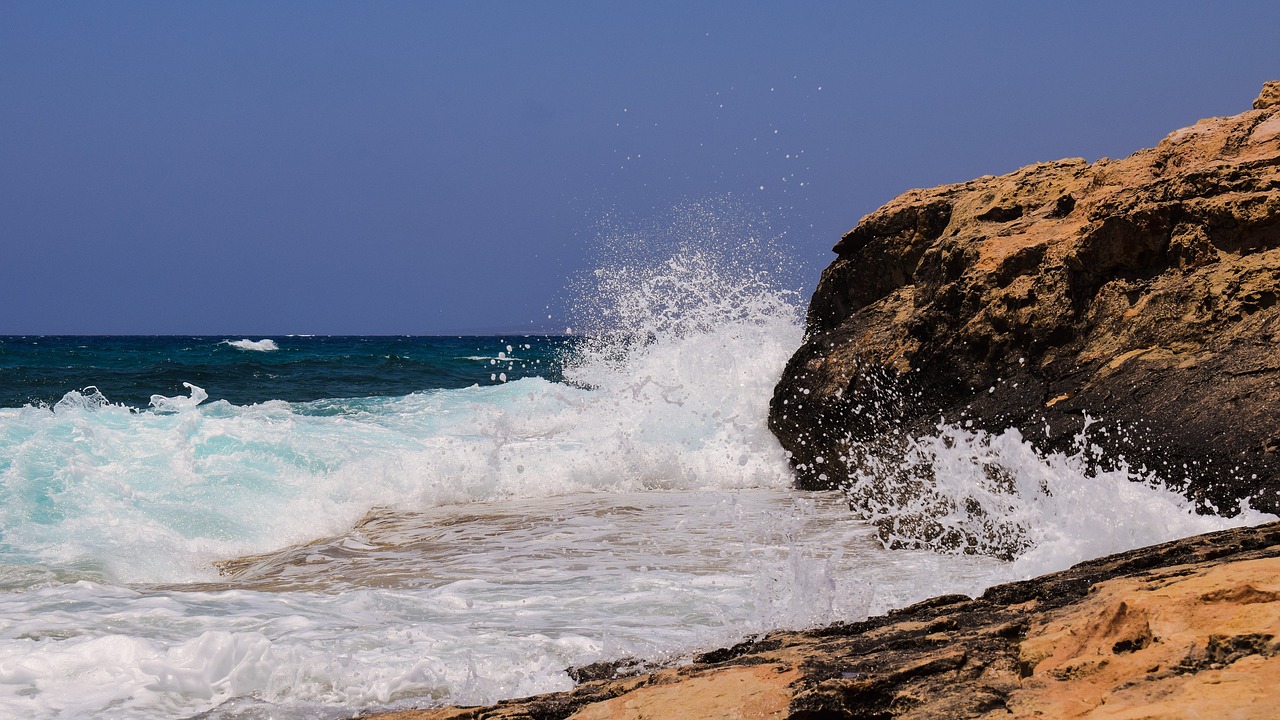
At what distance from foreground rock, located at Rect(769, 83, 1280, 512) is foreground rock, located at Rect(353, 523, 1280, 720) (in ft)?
7.53

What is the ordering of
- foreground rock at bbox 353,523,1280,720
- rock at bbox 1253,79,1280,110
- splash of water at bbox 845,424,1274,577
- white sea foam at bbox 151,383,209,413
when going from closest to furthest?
foreground rock at bbox 353,523,1280,720 → splash of water at bbox 845,424,1274,577 → rock at bbox 1253,79,1280,110 → white sea foam at bbox 151,383,209,413

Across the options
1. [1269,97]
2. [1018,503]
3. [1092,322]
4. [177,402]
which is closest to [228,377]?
[177,402]

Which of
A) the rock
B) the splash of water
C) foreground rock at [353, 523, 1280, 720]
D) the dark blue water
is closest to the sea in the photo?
the splash of water

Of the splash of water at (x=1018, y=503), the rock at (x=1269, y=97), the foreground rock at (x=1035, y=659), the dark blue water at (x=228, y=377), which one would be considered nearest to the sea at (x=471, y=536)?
the splash of water at (x=1018, y=503)

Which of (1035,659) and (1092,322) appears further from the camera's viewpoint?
(1092,322)

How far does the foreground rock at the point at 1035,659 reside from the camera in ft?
5.35

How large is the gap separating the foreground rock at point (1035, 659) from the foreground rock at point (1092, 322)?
2294 mm

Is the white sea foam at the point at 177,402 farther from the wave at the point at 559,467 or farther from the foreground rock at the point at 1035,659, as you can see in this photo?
the foreground rock at the point at 1035,659

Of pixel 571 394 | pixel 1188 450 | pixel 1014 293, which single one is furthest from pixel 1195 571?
pixel 571 394

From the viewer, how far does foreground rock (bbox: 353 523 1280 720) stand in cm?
163

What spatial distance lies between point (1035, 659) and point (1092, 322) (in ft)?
13.2

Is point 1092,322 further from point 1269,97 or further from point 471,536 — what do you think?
point 471,536

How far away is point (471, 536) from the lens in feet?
20.0

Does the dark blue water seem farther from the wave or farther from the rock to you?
the rock
